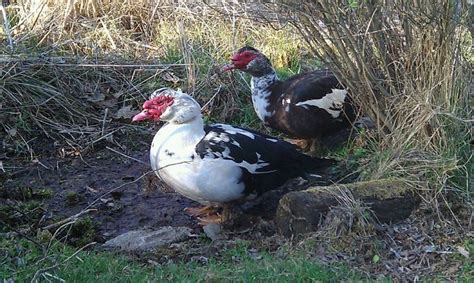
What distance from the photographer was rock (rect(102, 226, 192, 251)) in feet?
14.9

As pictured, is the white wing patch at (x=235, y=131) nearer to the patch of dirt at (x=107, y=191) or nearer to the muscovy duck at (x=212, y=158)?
the muscovy duck at (x=212, y=158)

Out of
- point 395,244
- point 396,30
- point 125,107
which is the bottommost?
point 125,107

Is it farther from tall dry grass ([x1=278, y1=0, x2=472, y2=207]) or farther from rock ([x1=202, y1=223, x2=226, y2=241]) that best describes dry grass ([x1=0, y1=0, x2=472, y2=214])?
rock ([x1=202, y1=223, x2=226, y2=241])

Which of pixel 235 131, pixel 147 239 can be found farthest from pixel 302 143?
pixel 147 239

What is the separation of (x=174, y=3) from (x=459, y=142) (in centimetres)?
459

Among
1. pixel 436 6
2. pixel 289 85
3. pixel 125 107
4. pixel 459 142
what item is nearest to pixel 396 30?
pixel 436 6

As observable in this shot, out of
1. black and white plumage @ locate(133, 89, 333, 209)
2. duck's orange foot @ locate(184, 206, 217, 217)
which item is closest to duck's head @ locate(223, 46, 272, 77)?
black and white plumage @ locate(133, 89, 333, 209)

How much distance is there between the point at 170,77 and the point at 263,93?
156 cm

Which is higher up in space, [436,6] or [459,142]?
[436,6]

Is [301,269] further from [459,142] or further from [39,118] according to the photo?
[39,118]

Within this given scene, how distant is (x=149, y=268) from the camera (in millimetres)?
4141

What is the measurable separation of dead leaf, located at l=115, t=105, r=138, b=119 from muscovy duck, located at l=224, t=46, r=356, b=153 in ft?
4.46

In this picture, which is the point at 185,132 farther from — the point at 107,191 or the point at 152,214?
the point at 107,191

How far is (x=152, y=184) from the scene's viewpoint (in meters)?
5.67
